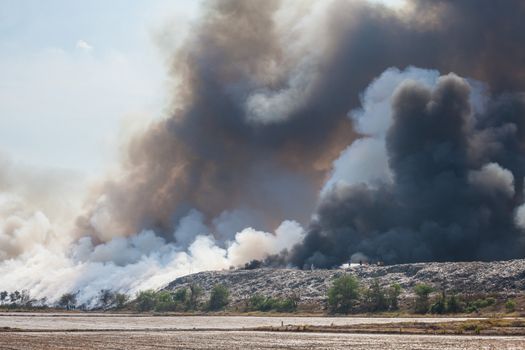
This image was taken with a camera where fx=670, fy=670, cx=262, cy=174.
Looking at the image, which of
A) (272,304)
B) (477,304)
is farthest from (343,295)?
(477,304)

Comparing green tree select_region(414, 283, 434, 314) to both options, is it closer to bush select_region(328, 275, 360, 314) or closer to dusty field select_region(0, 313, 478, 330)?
bush select_region(328, 275, 360, 314)

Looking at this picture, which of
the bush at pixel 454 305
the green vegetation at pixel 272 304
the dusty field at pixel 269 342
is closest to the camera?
the dusty field at pixel 269 342

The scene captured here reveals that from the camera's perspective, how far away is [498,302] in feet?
465

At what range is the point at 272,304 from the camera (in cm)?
17400

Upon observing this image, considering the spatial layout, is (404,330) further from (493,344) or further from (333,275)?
(333,275)

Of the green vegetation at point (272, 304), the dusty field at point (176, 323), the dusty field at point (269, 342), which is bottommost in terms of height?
the dusty field at point (269, 342)

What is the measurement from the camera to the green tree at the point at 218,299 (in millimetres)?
190375

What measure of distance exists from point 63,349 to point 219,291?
135 meters

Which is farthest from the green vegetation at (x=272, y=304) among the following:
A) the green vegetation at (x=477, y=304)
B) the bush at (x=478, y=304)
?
the bush at (x=478, y=304)

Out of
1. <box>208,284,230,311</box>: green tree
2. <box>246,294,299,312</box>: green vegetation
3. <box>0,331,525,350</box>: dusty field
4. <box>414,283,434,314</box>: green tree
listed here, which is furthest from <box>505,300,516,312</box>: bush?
<box>208,284,230,311</box>: green tree

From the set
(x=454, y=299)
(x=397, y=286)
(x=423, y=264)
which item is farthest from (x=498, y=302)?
(x=423, y=264)

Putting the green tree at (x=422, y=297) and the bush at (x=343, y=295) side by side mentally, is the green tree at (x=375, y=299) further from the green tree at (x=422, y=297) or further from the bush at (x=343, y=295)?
the green tree at (x=422, y=297)

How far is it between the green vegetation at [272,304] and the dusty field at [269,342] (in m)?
91.4

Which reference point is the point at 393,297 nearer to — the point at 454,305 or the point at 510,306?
the point at 454,305
